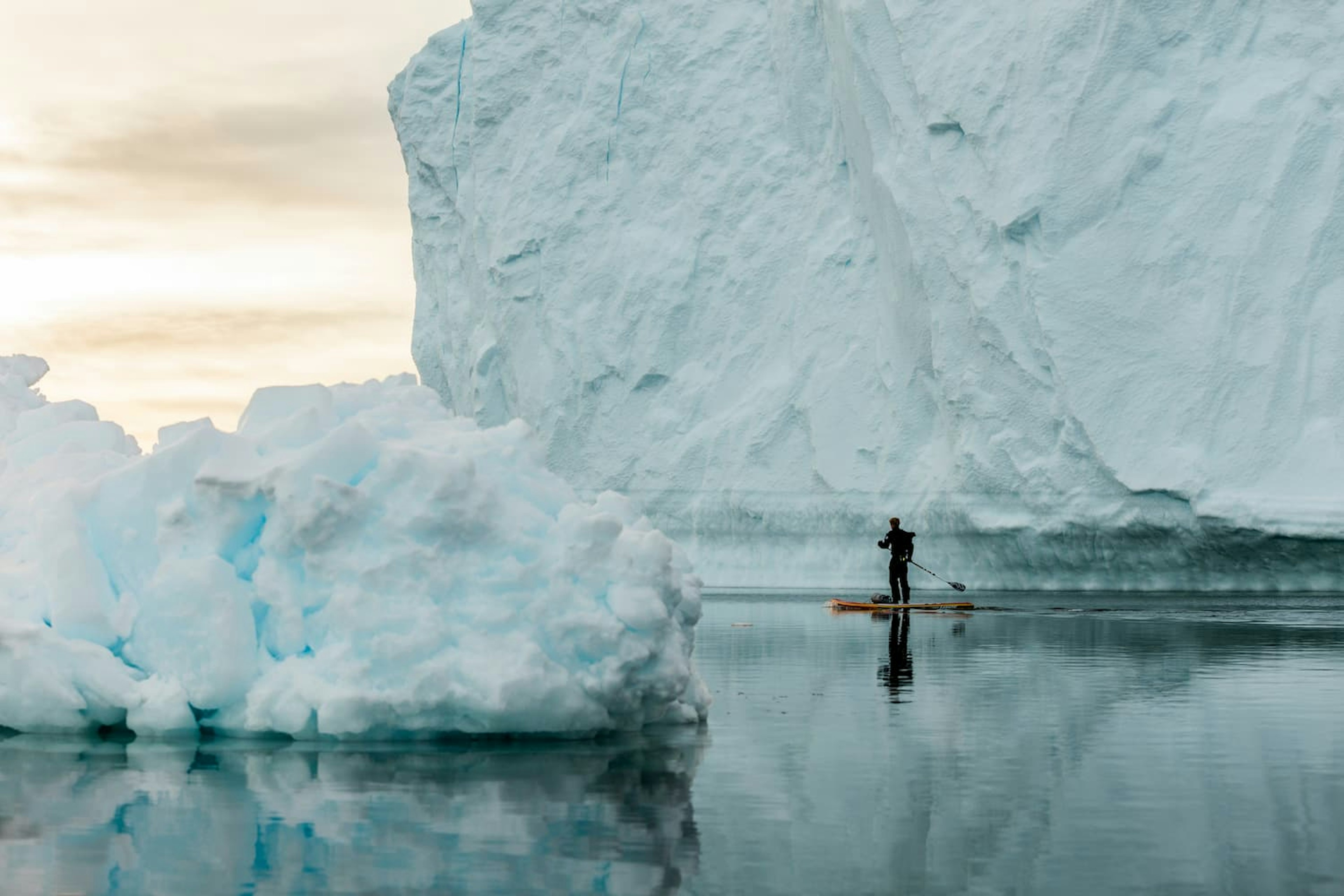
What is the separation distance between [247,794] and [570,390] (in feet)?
78.9

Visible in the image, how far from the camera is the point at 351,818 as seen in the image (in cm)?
493

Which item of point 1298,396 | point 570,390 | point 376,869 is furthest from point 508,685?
point 570,390

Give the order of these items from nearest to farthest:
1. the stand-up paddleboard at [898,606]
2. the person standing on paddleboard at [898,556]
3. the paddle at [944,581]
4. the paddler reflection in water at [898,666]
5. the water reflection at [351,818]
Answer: the water reflection at [351,818] < the paddler reflection in water at [898,666] < the stand-up paddleboard at [898,606] < the person standing on paddleboard at [898,556] < the paddle at [944,581]

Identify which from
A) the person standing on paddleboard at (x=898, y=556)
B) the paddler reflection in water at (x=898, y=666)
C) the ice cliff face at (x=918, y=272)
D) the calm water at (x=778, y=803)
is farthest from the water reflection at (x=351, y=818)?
the ice cliff face at (x=918, y=272)

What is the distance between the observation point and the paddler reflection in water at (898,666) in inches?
350

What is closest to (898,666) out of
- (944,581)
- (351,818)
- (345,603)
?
(345,603)

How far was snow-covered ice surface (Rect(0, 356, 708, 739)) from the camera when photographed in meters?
6.96

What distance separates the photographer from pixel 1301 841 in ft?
14.8

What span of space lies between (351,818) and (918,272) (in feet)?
68.8

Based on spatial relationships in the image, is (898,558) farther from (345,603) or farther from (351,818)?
(351,818)

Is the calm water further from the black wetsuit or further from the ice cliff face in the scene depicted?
the ice cliff face

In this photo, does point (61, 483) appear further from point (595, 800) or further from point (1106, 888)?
point (1106, 888)

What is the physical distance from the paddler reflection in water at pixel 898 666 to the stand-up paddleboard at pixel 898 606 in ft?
9.14

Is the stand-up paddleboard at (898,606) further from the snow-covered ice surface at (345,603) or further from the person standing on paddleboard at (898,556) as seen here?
the snow-covered ice surface at (345,603)
